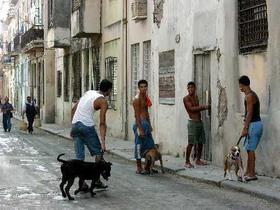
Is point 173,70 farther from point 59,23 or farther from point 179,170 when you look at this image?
point 59,23

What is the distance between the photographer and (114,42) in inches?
942

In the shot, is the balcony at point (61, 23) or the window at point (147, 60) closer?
the window at point (147, 60)

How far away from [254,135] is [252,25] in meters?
2.39

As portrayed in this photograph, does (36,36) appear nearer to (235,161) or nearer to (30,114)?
(30,114)

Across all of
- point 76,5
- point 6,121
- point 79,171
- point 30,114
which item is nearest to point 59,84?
point 6,121

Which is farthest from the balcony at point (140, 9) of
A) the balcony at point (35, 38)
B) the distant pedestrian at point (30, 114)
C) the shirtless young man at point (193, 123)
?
the balcony at point (35, 38)

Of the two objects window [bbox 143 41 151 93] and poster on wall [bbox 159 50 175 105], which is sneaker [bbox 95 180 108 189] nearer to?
poster on wall [bbox 159 50 175 105]

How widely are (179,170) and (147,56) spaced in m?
7.82

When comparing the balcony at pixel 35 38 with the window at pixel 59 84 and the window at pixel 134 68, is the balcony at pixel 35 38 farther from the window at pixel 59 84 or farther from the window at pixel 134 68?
the window at pixel 134 68

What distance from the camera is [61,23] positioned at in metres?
32.4

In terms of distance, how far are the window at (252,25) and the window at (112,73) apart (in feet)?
37.4

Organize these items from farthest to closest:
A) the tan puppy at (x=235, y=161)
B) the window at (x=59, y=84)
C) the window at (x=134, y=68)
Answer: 1. the window at (x=59, y=84)
2. the window at (x=134, y=68)
3. the tan puppy at (x=235, y=161)

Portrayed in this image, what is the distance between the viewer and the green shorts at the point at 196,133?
13.2 metres

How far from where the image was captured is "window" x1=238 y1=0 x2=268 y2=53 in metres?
11.8
